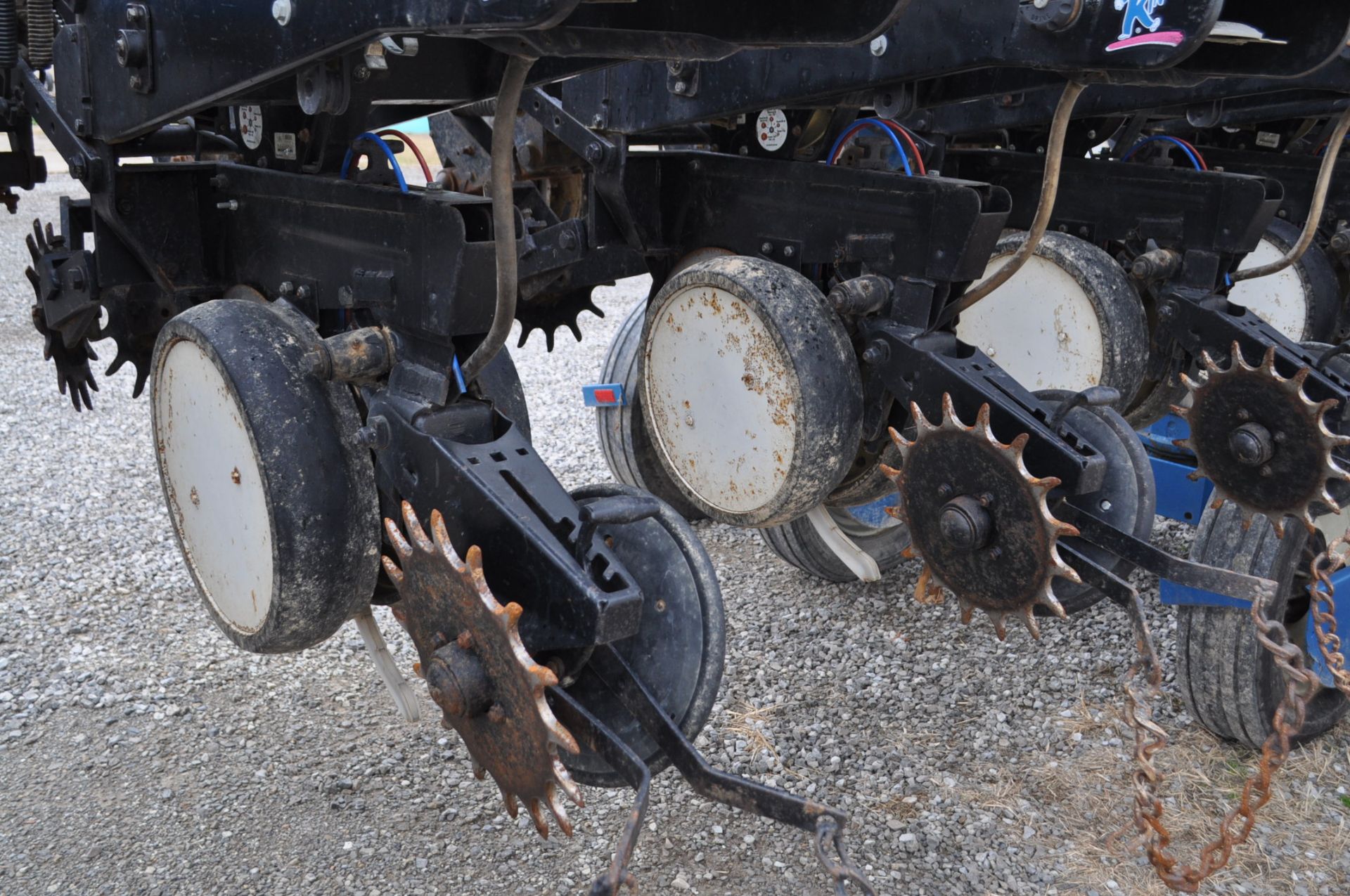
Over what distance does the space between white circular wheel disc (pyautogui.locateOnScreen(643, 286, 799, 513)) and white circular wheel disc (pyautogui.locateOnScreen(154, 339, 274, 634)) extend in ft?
2.84

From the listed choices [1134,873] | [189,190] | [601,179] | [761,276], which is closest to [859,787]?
[1134,873]

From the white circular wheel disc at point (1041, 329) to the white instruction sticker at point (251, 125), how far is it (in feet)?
5.01

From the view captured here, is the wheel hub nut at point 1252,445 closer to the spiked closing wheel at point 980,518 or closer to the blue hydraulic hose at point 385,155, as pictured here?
the spiked closing wheel at point 980,518

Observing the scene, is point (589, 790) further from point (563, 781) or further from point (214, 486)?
point (563, 781)

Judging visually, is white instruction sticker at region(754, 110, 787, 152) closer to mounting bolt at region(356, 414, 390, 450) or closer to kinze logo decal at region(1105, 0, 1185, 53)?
kinze logo decal at region(1105, 0, 1185, 53)

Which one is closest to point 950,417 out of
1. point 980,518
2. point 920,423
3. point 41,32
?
point 920,423

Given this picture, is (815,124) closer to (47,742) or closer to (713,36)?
(713,36)

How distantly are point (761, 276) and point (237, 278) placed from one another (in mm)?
883

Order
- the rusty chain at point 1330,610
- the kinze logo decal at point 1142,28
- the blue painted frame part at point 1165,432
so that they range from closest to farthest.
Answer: the kinze logo decal at point 1142,28, the rusty chain at point 1330,610, the blue painted frame part at point 1165,432

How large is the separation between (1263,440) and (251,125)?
77.0 inches

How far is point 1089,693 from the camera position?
2797mm

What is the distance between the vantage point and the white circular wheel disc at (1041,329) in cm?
269

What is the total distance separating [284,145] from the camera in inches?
76.7

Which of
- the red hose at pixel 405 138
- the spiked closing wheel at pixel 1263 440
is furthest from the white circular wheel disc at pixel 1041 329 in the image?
the red hose at pixel 405 138
